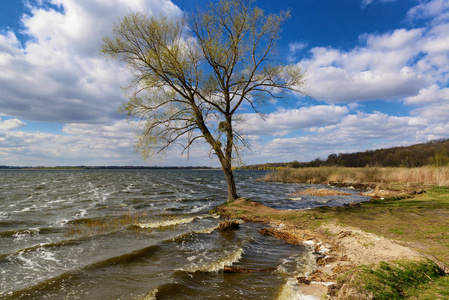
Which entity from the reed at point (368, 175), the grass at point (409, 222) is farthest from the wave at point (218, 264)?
the reed at point (368, 175)

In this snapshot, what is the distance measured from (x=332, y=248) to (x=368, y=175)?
115 ft

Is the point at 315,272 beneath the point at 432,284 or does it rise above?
beneath

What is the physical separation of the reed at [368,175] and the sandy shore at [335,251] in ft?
71.0

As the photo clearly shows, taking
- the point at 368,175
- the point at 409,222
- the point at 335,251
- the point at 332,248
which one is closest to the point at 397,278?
the point at 335,251

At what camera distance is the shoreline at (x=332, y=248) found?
195 inches

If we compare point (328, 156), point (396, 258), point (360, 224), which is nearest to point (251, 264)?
point (396, 258)

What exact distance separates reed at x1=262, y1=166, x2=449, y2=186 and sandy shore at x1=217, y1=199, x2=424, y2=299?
21.6 metres

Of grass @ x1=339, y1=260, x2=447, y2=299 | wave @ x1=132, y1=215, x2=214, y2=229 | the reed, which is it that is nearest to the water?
wave @ x1=132, y1=215, x2=214, y2=229

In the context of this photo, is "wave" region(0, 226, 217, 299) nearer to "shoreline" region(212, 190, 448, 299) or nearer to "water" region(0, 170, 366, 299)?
"water" region(0, 170, 366, 299)

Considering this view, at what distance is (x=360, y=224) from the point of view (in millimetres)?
10062

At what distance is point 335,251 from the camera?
24.5ft

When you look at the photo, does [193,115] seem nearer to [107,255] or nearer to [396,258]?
[107,255]

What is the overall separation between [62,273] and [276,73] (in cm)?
1508

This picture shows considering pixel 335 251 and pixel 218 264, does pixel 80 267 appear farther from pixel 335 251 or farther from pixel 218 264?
pixel 335 251
